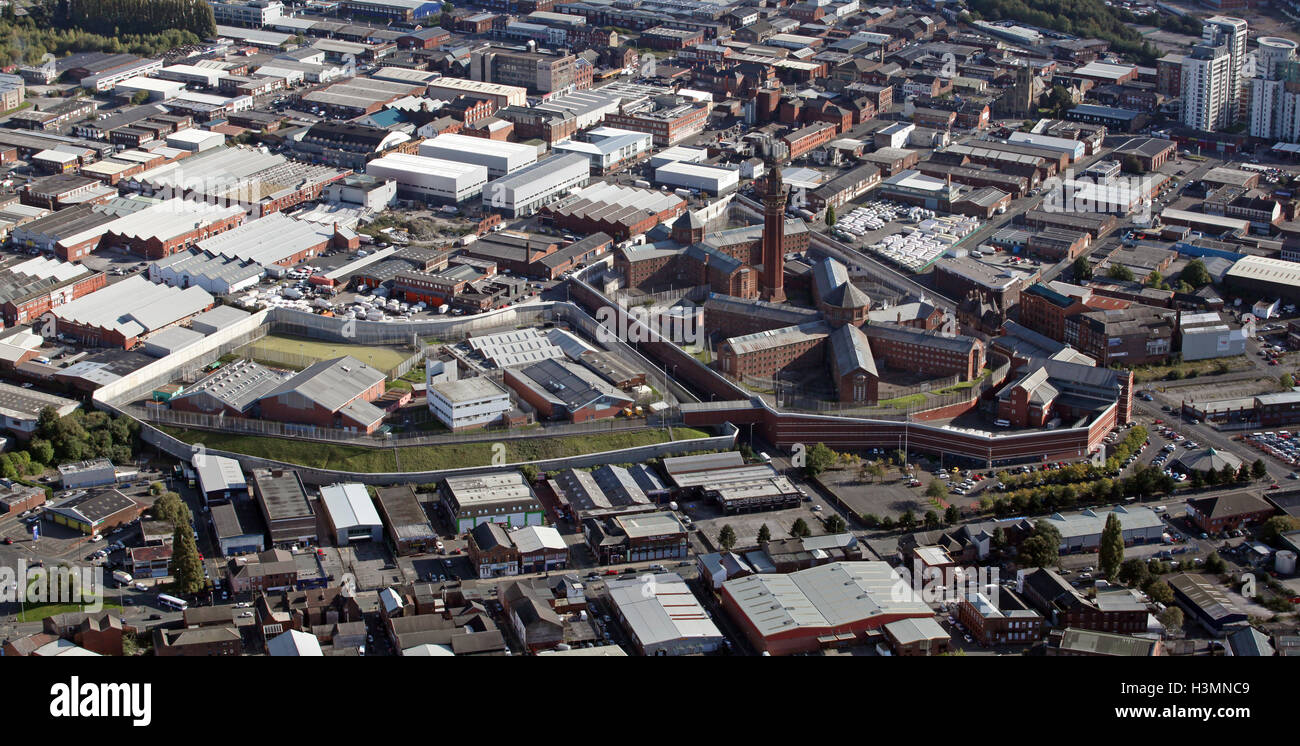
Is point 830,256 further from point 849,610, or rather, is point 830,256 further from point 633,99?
point 849,610

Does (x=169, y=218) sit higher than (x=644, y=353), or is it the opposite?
(x=169, y=218)

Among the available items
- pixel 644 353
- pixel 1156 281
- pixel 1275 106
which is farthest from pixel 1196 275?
pixel 1275 106

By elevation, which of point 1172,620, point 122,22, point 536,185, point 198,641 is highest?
point 122,22

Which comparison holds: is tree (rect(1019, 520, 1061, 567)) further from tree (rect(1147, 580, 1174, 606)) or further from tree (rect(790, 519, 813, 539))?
tree (rect(790, 519, 813, 539))

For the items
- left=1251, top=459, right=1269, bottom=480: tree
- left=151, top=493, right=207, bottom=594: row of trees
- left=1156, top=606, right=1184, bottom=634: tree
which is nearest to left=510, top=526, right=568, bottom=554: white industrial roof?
left=151, top=493, right=207, bottom=594: row of trees

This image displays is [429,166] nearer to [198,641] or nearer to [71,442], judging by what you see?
[71,442]

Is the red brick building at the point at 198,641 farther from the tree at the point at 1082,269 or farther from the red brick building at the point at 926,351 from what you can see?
the tree at the point at 1082,269
